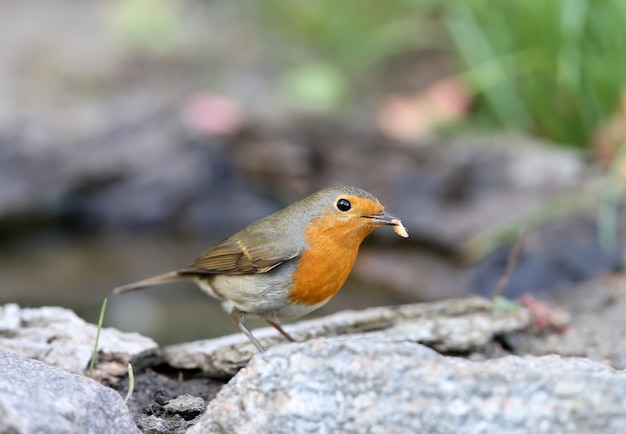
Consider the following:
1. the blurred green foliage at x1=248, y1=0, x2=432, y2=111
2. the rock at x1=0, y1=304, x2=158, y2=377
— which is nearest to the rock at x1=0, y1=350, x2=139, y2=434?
the rock at x1=0, y1=304, x2=158, y2=377

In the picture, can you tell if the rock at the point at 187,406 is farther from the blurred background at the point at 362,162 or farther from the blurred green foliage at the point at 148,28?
the blurred green foliage at the point at 148,28

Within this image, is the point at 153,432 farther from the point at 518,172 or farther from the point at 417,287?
the point at 518,172

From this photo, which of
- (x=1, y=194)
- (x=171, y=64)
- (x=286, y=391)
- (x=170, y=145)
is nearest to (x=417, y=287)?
(x=170, y=145)

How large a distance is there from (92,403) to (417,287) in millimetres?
4072

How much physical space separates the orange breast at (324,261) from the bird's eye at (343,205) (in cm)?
7

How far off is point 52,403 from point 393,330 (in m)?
1.86

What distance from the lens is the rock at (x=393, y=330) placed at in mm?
3840

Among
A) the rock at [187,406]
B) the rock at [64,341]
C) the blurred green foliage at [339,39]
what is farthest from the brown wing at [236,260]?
the blurred green foliage at [339,39]

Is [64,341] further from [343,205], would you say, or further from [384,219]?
[384,219]

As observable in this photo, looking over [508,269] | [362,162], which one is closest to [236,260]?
[508,269]

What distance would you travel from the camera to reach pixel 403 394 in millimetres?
2404

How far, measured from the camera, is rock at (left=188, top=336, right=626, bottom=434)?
2.29 metres

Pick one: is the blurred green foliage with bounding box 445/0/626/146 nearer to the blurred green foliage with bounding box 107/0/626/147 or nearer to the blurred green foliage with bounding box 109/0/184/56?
the blurred green foliage with bounding box 107/0/626/147

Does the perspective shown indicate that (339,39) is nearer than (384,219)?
No
